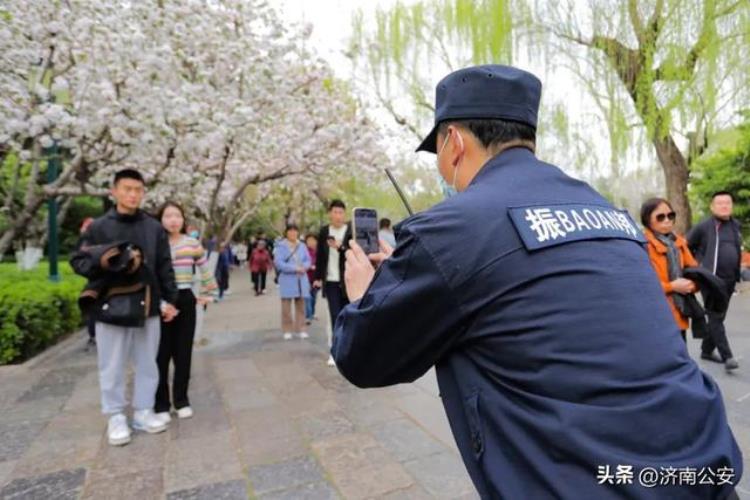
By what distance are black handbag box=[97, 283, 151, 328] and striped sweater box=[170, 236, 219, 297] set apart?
1.93 ft

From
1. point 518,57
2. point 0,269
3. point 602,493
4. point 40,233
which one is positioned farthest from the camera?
point 518,57

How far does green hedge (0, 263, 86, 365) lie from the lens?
5.59 metres

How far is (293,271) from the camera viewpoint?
7219 millimetres

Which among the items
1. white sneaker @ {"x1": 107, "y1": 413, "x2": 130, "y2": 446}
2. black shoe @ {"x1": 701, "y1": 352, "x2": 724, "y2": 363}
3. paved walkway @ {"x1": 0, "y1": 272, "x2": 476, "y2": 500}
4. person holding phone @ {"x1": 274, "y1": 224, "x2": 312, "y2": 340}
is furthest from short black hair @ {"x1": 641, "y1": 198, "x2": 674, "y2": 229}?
person holding phone @ {"x1": 274, "y1": 224, "x2": 312, "y2": 340}

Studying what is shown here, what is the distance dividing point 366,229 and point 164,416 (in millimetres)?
2476

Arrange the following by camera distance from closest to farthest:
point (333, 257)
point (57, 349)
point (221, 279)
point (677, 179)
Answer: point (333, 257)
point (57, 349)
point (221, 279)
point (677, 179)

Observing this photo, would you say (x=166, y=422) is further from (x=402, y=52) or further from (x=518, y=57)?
(x=402, y=52)

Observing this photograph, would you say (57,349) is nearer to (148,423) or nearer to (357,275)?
(148,423)

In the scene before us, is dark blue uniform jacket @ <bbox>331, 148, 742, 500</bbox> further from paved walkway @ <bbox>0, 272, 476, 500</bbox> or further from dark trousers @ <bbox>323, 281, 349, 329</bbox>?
dark trousers @ <bbox>323, 281, 349, 329</bbox>

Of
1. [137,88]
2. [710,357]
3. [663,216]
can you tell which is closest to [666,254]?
[663,216]

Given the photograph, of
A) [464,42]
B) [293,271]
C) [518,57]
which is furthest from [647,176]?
[293,271]

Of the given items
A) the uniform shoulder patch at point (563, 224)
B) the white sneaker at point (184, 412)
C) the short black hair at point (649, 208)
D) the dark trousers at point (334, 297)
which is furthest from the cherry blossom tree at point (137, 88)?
the uniform shoulder patch at point (563, 224)

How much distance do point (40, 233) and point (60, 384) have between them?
21.3 ft

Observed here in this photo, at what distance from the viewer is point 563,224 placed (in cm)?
113
